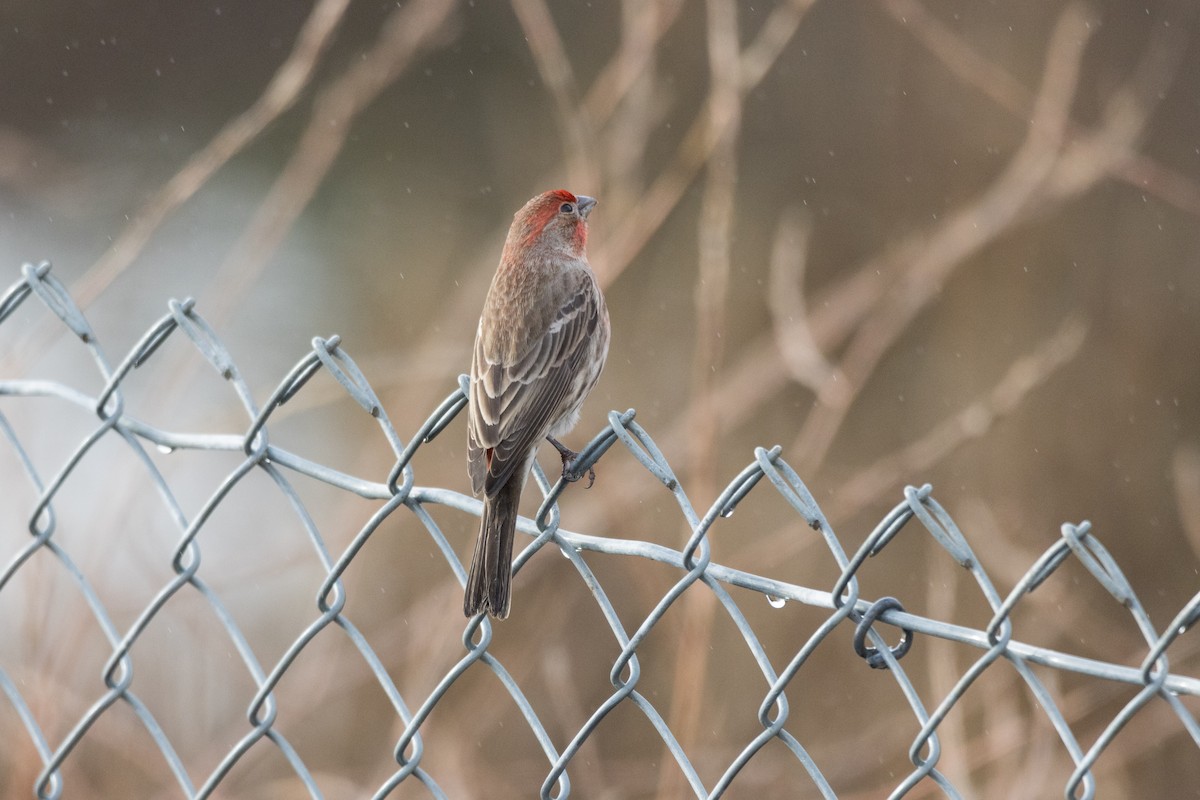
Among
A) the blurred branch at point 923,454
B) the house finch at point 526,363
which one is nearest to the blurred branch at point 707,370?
the house finch at point 526,363

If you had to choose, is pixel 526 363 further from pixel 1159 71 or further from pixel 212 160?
pixel 1159 71

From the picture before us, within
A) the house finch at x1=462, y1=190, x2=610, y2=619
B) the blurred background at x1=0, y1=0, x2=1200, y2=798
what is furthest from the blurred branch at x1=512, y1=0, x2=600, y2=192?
the blurred background at x1=0, y1=0, x2=1200, y2=798

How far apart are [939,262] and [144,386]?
18.8 feet

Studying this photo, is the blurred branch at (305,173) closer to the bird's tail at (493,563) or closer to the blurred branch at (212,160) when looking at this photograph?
the blurred branch at (212,160)

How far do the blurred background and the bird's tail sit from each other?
189cm

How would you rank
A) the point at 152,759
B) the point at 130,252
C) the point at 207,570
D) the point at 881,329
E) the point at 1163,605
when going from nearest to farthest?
the point at 130,252
the point at 152,759
the point at 881,329
the point at 1163,605
the point at 207,570

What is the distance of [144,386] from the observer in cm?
903

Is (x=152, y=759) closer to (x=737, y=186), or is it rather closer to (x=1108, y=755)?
(x=1108, y=755)

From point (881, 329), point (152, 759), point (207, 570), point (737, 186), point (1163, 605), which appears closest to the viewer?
point (152, 759)

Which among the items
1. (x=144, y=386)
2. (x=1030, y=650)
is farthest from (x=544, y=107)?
(x=1030, y=650)

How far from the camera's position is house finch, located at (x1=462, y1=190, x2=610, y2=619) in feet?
9.06

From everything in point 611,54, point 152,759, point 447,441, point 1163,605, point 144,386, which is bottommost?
point 152,759

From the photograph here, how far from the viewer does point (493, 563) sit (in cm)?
264

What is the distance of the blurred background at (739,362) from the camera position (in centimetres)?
613
